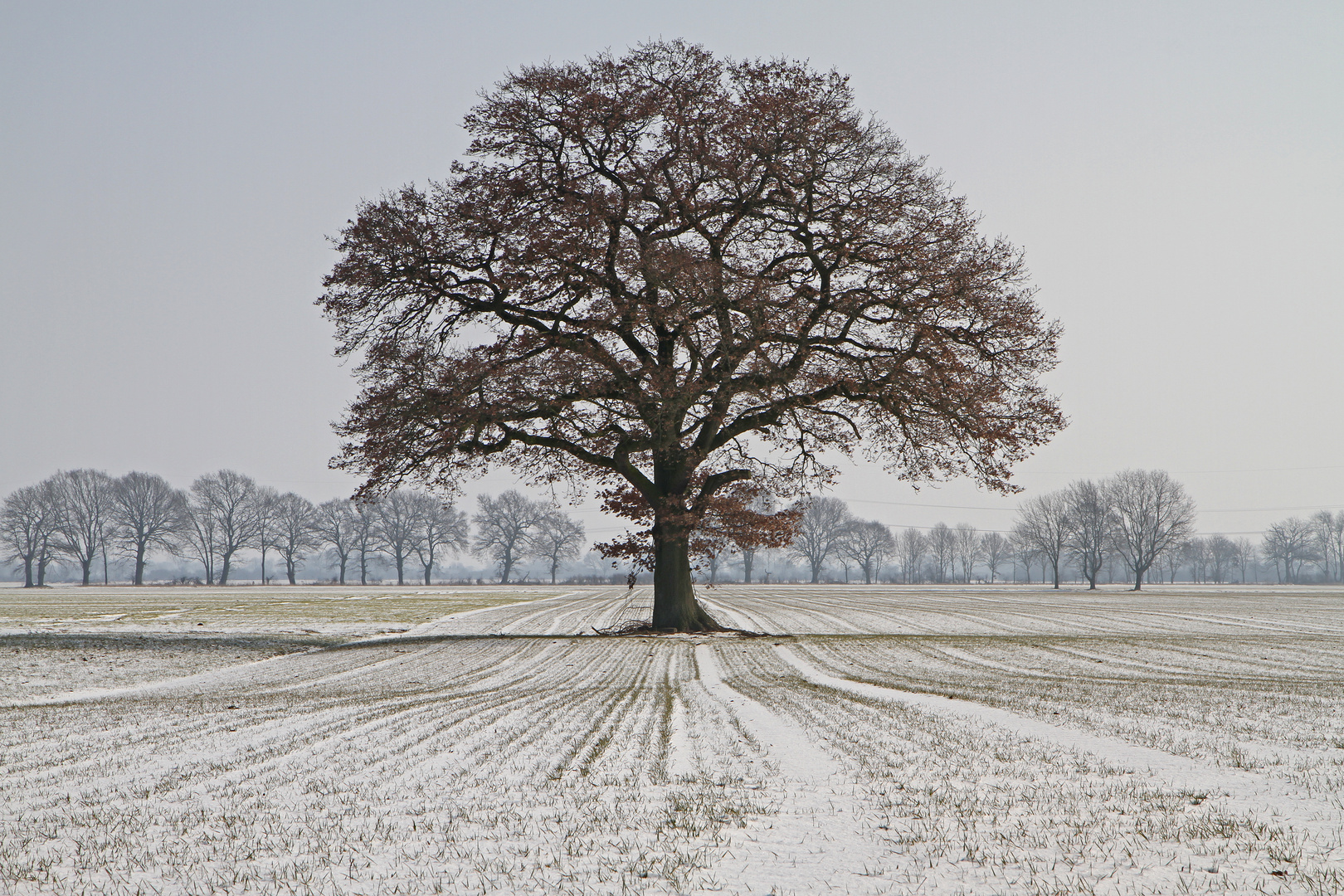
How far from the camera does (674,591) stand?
21156mm

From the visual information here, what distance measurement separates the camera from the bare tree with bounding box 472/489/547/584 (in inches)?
4589

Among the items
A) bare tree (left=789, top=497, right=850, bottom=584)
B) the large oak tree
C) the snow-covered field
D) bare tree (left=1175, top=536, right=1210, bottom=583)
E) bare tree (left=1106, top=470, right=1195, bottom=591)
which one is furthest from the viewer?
Result: bare tree (left=1175, top=536, right=1210, bottom=583)

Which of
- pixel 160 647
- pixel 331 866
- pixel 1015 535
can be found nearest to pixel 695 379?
pixel 160 647

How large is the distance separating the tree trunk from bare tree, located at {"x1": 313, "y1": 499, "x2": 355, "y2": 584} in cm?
10459

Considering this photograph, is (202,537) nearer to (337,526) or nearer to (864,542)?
(337,526)

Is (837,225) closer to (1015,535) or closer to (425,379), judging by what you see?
(425,379)

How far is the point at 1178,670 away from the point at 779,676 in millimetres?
6268

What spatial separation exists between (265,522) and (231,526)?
4.02 metres

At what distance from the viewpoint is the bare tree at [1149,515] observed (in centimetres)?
9150

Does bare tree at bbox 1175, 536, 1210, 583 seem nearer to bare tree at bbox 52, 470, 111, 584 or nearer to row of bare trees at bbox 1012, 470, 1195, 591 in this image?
row of bare trees at bbox 1012, 470, 1195, 591

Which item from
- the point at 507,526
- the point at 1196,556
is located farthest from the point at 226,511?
the point at 1196,556

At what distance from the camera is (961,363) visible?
19.2 metres

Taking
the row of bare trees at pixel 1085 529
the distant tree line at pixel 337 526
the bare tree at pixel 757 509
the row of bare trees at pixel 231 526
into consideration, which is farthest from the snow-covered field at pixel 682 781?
the row of bare trees at pixel 231 526

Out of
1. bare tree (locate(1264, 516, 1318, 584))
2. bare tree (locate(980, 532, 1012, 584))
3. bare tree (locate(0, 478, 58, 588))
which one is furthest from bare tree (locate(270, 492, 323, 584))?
bare tree (locate(1264, 516, 1318, 584))
